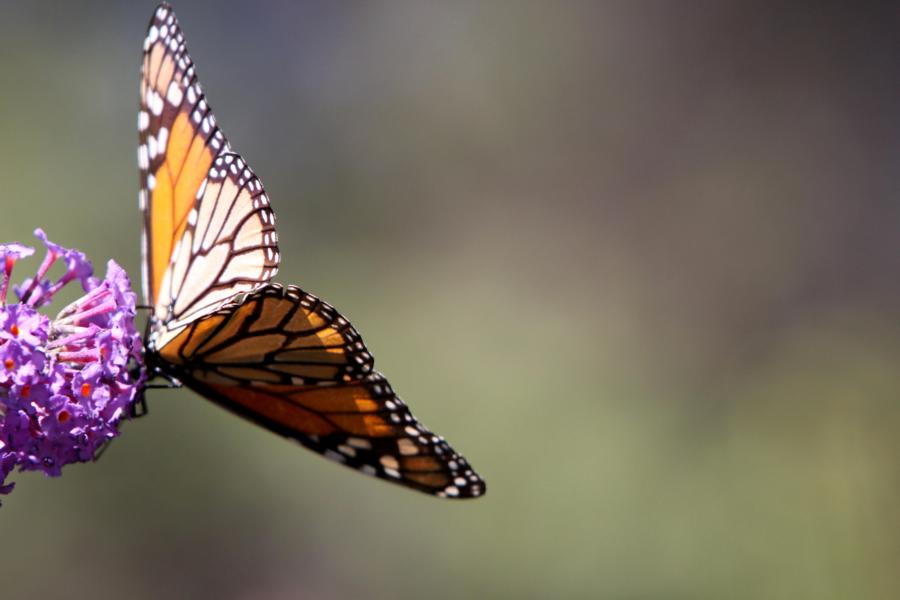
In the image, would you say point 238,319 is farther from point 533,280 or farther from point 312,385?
point 533,280

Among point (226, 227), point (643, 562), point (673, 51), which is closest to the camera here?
point (226, 227)

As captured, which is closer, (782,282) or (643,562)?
(643,562)

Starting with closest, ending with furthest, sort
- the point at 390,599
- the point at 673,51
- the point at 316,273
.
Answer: the point at 390,599
the point at 316,273
the point at 673,51

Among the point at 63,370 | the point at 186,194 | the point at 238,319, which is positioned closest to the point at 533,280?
the point at 186,194

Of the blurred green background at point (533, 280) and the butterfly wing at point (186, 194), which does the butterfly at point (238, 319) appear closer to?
the butterfly wing at point (186, 194)

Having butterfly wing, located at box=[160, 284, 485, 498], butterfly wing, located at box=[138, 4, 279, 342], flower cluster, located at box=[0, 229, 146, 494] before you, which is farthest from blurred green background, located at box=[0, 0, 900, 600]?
flower cluster, located at box=[0, 229, 146, 494]

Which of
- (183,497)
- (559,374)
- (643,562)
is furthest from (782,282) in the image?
(183,497)

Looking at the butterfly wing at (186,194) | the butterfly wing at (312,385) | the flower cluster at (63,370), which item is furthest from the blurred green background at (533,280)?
the flower cluster at (63,370)

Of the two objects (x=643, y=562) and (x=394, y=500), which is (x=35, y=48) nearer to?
(x=394, y=500)
